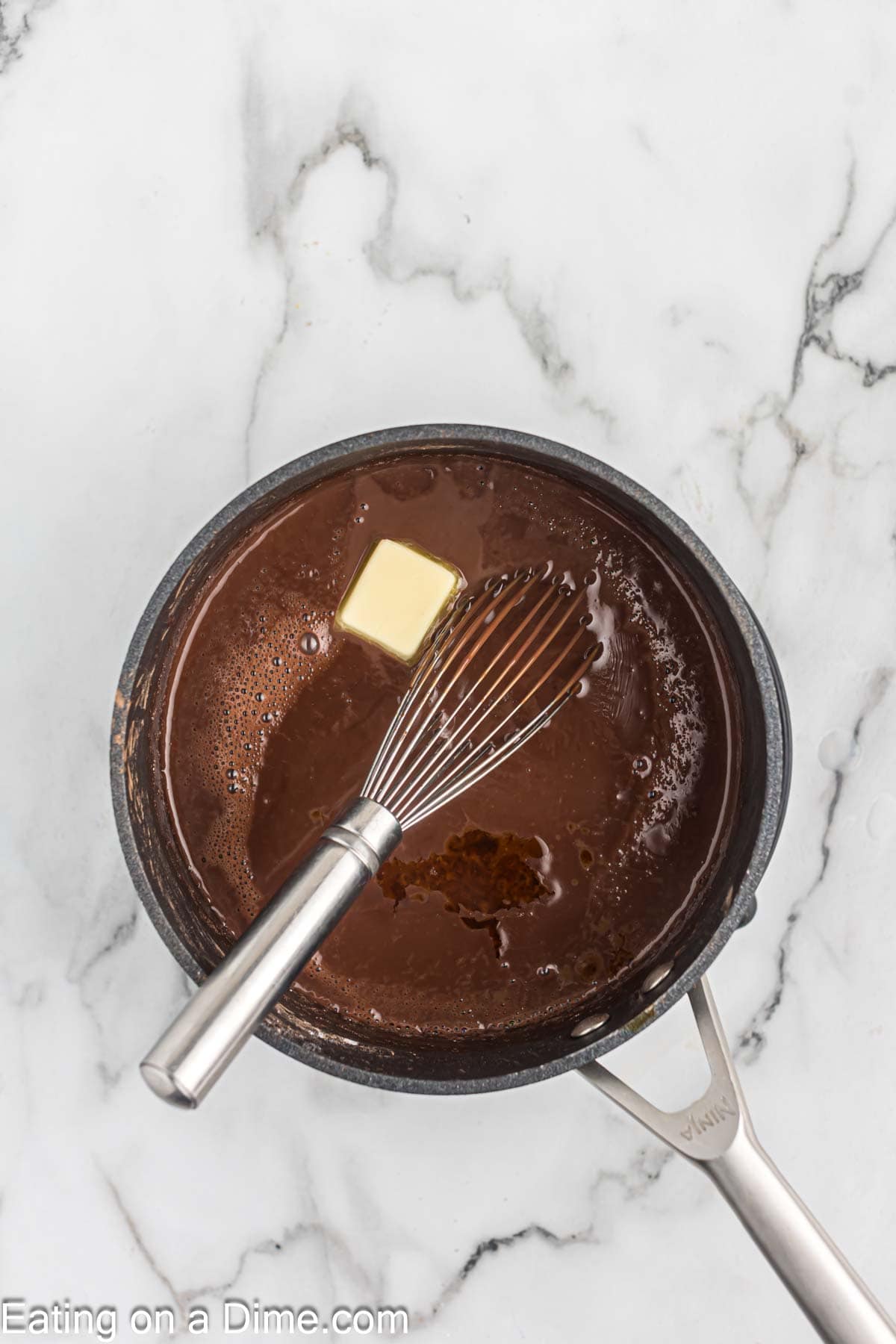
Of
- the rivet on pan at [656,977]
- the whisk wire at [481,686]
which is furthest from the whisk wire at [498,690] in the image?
the rivet on pan at [656,977]

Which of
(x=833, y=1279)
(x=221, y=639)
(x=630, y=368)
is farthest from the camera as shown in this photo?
(x=630, y=368)

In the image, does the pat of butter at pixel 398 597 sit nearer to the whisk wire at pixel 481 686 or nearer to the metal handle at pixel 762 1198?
the whisk wire at pixel 481 686

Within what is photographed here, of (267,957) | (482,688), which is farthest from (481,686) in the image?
(267,957)

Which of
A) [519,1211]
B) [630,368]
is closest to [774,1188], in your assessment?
[519,1211]

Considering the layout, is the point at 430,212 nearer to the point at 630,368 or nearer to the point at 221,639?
the point at 630,368

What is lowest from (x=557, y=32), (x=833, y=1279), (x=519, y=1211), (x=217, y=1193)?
(x=217, y=1193)

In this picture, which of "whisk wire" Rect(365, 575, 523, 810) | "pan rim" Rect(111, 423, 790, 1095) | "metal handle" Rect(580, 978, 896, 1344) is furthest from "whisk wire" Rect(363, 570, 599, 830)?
"metal handle" Rect(580, 978, 896, 1344)

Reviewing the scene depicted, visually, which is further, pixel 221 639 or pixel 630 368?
pixel 630 368
